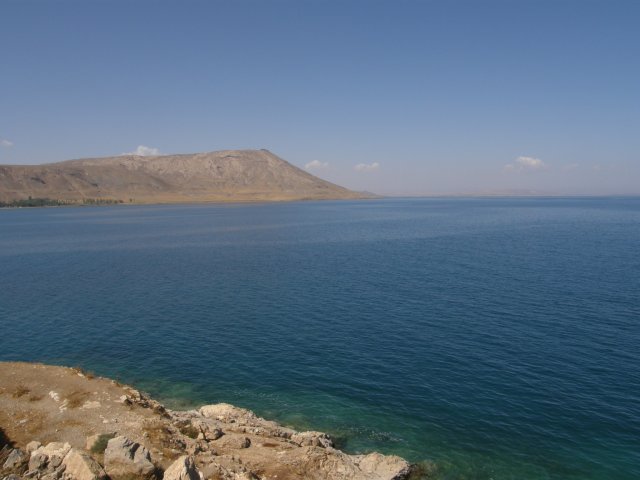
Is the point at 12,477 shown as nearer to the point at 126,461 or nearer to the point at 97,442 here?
the point at 97,442

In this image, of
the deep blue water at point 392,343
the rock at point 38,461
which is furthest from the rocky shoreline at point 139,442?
the deep blue water at point 392,343

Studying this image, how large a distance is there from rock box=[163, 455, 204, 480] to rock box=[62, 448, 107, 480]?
3520 mm

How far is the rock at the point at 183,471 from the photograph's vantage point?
21.5 metres

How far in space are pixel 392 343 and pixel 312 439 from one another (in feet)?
72.8

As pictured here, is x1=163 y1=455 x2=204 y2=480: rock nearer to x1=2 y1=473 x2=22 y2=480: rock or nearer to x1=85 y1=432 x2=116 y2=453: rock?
x1=85 y1=432 x2=116 y2=453: rock

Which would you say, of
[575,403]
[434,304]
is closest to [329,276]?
[434,304]

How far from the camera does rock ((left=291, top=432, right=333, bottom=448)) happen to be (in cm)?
2931

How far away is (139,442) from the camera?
25.9m

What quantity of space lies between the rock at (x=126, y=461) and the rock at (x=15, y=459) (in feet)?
14.4

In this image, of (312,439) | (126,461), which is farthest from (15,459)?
(312,439)

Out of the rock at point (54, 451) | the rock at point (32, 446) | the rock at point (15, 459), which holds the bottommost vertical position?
the rock at point (32, 446)

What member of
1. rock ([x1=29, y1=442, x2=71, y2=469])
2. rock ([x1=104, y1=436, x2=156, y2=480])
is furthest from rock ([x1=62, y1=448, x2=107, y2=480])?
rock ([x1=29, y1=442, x2=71, y2=469])

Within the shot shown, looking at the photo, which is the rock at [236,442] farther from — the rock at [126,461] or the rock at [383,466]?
the rock at [383,466]

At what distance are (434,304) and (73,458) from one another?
2027 inches
